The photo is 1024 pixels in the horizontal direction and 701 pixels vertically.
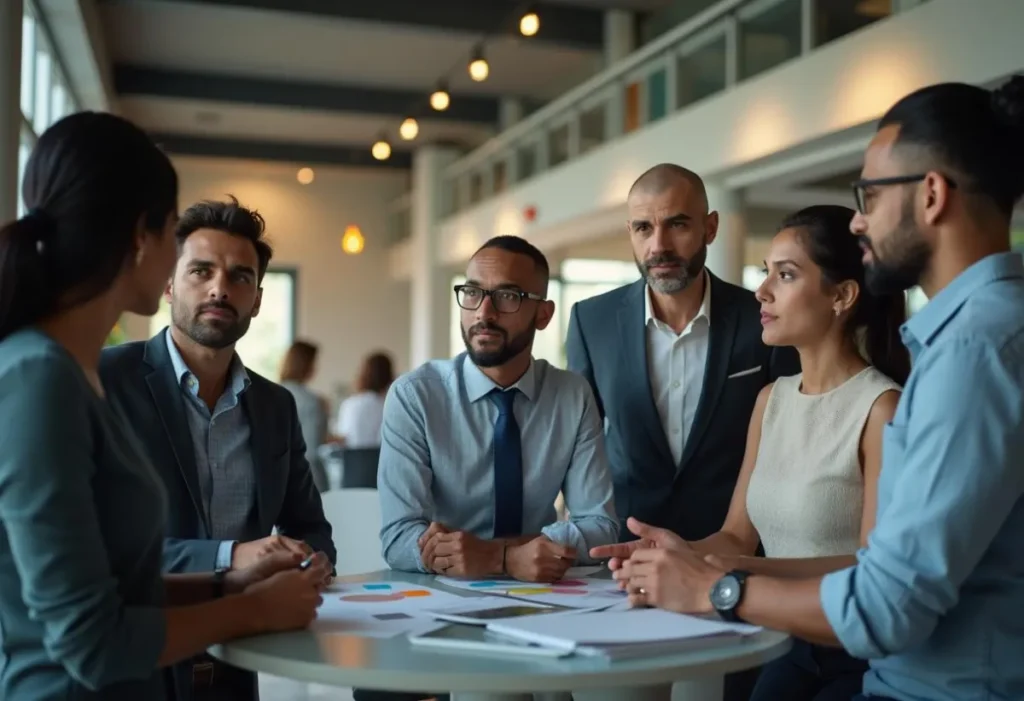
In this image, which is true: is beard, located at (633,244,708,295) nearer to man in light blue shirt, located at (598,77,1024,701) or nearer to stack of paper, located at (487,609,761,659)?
man in light blue shirt, located at (598,77,1024,701)

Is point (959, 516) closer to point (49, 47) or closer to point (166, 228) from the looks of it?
point (166, 228)

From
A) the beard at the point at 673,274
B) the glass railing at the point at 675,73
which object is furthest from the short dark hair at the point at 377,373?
the beard at the point at 673,274

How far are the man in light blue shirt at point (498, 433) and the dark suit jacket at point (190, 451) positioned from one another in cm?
24

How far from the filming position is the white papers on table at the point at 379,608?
1785 millimetres

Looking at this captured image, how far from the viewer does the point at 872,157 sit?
182 cm

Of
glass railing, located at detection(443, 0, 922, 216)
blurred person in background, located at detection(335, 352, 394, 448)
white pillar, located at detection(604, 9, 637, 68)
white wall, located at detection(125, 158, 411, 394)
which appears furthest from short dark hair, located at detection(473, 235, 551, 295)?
white wall, located at detection(125, 158, 411, 394)

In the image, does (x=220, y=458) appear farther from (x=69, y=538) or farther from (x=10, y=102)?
A: (x=10, y=102)

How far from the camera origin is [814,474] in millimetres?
2342

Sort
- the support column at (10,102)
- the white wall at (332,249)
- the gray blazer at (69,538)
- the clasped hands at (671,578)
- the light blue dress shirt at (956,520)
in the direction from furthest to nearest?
the white wall at (332,249), the support column at (10,102), the clasped hands at (671,578), the light blue dress shirt at (956,520), the gray blazer at (69,538)

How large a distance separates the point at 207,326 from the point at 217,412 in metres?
0.20

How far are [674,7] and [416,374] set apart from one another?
8.54 m

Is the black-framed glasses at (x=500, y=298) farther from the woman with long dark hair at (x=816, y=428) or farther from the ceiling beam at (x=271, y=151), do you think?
the ceiling beam at (x=271, y=151)

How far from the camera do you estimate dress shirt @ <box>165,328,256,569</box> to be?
252 cm

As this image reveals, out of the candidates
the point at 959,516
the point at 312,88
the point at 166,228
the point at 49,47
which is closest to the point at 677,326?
the point at 959,516
